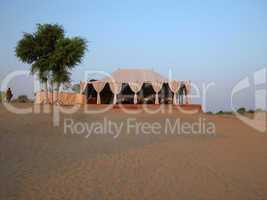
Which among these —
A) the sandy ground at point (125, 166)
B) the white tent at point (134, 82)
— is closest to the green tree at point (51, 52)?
the white tent at point (134, 82)

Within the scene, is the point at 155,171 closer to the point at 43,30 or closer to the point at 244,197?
the point at 244,197

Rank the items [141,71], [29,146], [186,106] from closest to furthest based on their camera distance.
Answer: [29,146] < [186,106] < [141,71]

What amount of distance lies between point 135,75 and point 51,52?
25.6 feet

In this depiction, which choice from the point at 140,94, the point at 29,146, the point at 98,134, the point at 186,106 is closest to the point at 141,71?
the point at 140,94

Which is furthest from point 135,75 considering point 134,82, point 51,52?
point 51,52

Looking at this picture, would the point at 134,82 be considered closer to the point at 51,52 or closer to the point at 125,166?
the point at 51,52

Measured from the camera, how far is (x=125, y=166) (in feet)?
26.8

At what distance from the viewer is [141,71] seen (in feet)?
102

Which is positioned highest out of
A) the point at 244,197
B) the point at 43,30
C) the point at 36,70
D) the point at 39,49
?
the point at 43,30

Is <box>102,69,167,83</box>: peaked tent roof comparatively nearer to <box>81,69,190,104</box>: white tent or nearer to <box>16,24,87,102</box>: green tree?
<box>81,69,190,104</box>: white tent

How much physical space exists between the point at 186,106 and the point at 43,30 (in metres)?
14.0

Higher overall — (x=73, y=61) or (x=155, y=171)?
(x=73, y=61)

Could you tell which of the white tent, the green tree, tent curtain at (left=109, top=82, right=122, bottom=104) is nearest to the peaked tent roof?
the white tent

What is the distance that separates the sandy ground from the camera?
20.5ft
